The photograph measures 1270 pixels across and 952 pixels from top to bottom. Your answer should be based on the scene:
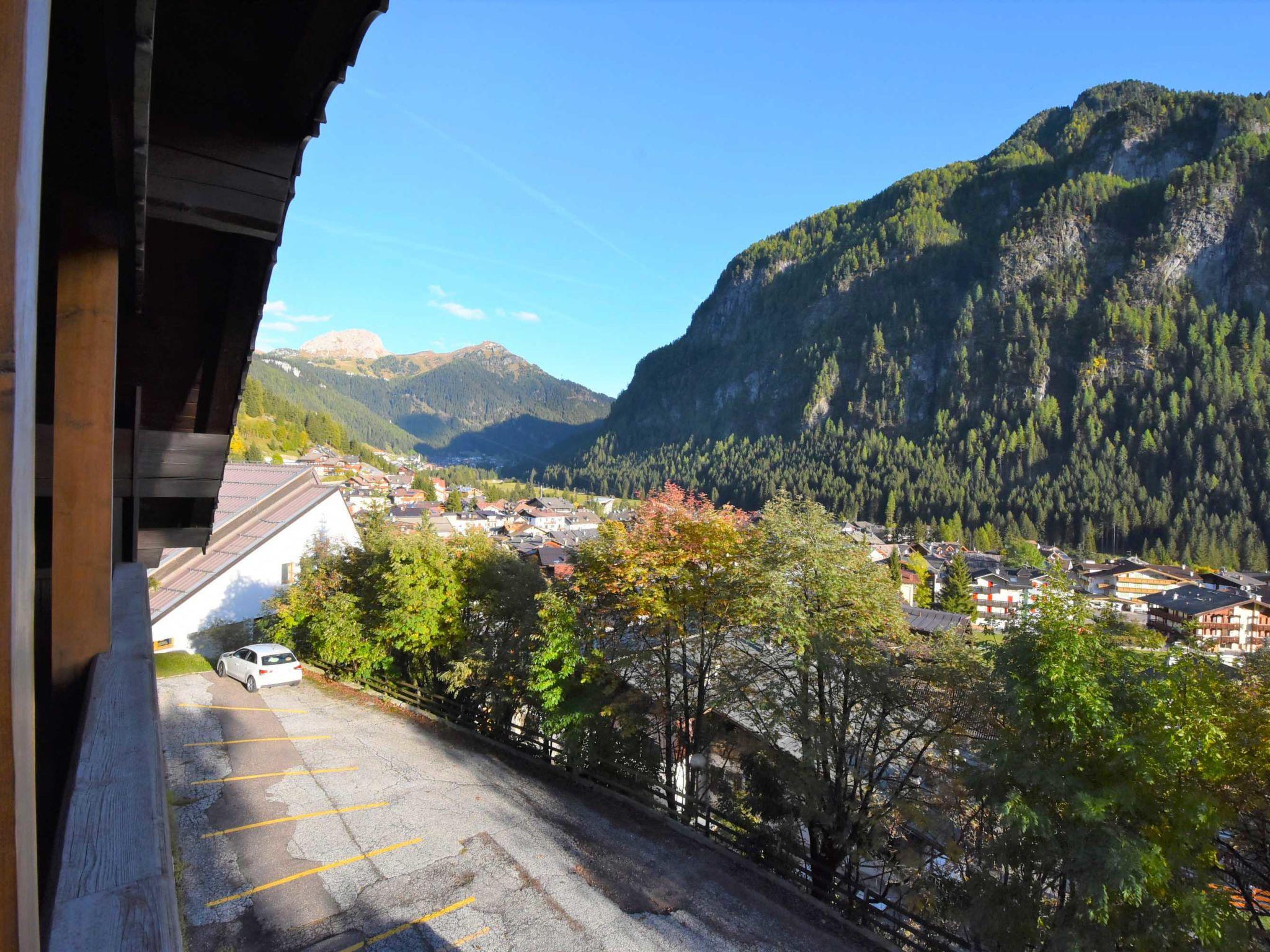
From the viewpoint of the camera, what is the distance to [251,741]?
12.2m

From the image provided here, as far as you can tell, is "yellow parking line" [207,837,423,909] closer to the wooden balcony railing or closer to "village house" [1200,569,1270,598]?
the wooden balcony railing

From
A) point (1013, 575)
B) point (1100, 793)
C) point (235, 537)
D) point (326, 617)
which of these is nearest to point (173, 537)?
point (1100, 793)

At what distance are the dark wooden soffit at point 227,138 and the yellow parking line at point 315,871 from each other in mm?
6785

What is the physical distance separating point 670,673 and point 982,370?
153045 mm

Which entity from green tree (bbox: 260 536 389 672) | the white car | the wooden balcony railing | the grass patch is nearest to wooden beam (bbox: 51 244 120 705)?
the wooden balcony railing

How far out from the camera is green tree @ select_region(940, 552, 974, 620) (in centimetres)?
4512

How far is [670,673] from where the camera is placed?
11.7 m

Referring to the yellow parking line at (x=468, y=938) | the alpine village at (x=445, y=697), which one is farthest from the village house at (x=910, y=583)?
the yellow parking line at (x=468, y=938)

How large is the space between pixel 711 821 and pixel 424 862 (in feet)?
14.9

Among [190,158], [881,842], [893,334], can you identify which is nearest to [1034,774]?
[881,842]

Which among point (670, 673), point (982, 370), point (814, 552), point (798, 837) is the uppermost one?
point (982, 370)

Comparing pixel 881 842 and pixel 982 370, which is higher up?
pixel 982 370

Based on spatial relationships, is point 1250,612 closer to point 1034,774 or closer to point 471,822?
point 1034,774

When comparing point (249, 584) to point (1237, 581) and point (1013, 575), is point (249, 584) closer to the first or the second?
point (1013, 575)
